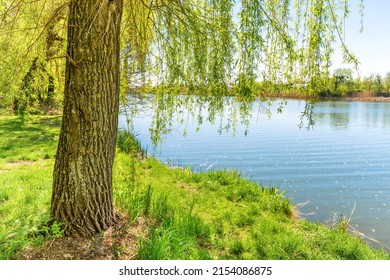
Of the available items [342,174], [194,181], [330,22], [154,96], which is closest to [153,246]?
[154,96]

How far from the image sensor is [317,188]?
24.2 ft

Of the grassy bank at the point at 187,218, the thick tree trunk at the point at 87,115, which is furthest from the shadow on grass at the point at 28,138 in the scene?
the thick tree trunk at the point at 87,115

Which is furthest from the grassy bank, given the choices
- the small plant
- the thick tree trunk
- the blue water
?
the blue water

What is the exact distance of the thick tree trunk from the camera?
8.16 feet

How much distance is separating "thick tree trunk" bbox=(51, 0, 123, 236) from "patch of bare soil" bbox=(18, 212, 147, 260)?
3.5 inches

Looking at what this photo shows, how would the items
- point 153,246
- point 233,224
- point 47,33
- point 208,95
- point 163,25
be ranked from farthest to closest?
1. point 233,224
2. point 47,33
3. point 163,25
4. point 208,95
5. point 153,246

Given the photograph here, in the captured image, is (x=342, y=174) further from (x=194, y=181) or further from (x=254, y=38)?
(x=254, y=38)

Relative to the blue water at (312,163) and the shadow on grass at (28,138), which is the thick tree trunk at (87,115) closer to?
the blue water at (312,163)

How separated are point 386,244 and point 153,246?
399 centimetres

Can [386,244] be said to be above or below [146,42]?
below

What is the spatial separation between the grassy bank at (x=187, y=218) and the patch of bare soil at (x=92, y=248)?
4 centimetres

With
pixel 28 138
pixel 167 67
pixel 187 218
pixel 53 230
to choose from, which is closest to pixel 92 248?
pixel 53 230

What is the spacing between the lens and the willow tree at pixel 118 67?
203cm

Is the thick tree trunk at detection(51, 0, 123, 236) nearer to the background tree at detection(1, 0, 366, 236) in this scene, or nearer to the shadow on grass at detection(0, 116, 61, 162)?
the background tree at detection(1, 0, 366, 236)
